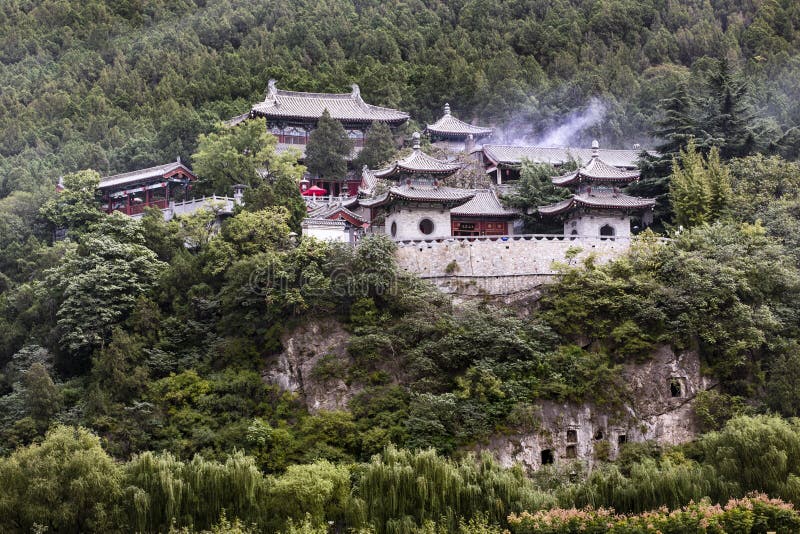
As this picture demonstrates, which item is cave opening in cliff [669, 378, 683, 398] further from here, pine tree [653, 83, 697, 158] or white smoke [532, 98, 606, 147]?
white smoke [532, 98, 606, 147]

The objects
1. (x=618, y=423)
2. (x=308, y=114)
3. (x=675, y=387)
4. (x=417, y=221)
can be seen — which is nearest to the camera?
(x=618, y=423)

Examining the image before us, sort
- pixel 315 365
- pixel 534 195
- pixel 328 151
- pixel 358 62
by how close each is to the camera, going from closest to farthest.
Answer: pixel 315 365
pixel 534 195
pixel 328 151
pixel 358 62

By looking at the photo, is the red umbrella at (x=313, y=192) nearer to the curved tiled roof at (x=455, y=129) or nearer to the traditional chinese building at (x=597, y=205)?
the curved tiled roof at (x=455, y=129)

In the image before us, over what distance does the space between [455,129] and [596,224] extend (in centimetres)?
1819

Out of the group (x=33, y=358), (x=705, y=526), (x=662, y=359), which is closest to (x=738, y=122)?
(x=662, y=359)

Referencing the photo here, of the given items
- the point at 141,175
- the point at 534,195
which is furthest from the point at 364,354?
the point at 141,175

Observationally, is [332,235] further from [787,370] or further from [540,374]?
[787,370]

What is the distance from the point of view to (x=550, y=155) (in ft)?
Answer: 166

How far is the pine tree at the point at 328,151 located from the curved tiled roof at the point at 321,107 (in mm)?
2631

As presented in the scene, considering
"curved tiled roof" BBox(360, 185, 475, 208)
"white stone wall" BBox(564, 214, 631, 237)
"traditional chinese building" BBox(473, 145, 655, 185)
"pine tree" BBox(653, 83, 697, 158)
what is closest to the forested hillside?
"traditional chinese building" BBox(473, 145, 655, 185)

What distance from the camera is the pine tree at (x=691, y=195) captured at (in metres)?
38.5

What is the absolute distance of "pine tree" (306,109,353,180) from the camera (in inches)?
2026

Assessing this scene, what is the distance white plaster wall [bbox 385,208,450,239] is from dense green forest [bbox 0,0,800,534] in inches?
131

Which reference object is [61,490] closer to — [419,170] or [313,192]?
[419,170]
